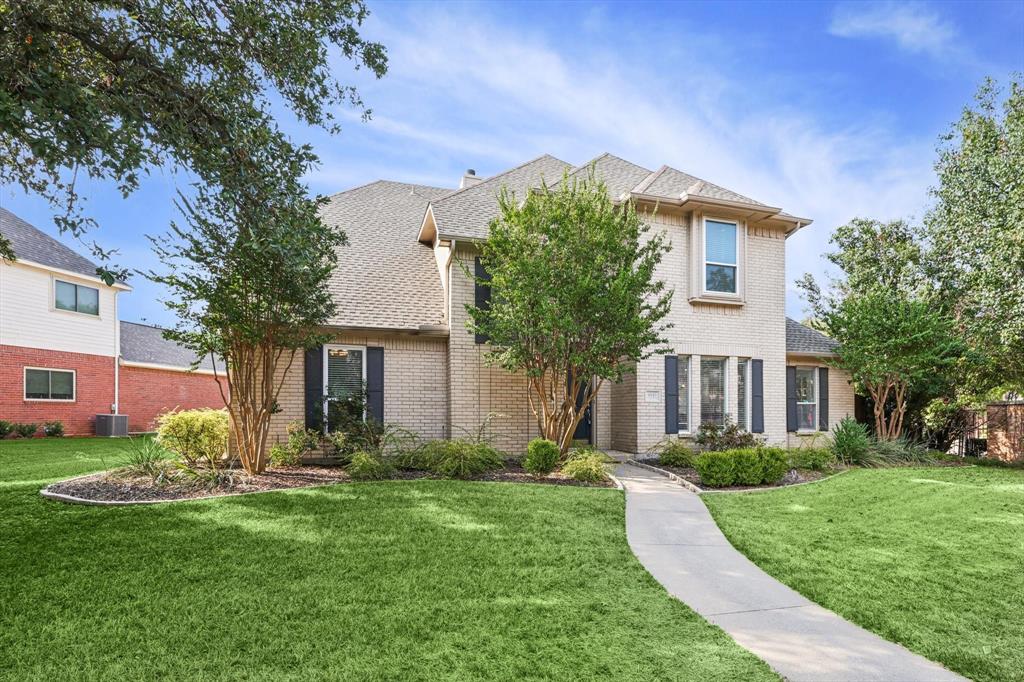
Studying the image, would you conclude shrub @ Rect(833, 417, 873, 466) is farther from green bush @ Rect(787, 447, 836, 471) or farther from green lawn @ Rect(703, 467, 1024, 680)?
green lawn @ Rect(703, 467, 1024, 680)

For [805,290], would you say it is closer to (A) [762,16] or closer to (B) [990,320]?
(B) [990,320]

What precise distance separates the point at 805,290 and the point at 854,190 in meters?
3.97

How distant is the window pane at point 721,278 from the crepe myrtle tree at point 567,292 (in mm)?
2971

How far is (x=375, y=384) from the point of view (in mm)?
11234

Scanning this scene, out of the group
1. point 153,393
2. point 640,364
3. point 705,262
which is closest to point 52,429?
point 153,393

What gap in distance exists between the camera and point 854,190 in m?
17.3

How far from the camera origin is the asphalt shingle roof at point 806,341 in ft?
47.3

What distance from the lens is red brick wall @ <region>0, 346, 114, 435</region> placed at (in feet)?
59.0

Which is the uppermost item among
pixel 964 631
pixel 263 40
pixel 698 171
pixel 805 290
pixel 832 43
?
pixel 832 43

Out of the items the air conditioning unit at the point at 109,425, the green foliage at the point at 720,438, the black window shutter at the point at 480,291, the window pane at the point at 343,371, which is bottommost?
the air conditioning unit at the point at 109,425

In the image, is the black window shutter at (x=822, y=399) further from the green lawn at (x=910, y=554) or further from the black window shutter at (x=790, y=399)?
the green lawn at (x=910, y=554)

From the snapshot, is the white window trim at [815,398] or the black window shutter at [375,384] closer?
the black window shutter at [375,384]

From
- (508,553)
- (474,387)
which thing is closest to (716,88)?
(474,387)

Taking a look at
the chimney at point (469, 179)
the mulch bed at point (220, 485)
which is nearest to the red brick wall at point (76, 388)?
the mulch bed at point (220, 485)
